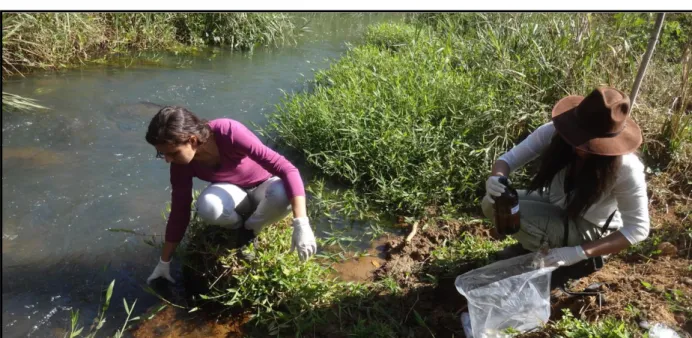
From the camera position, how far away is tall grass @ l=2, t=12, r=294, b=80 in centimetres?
536

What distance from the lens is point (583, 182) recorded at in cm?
223

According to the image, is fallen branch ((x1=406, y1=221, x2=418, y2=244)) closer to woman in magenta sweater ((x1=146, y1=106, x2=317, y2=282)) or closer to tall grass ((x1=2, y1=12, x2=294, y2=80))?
woman in magenta sweater ((x1=146, y1=106, x2=317, y2=282))

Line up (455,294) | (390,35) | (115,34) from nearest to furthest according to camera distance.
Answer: (455,294)
(115,34)
(390,35)

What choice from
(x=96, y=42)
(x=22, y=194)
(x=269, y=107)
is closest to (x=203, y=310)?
(x=22, y=194)

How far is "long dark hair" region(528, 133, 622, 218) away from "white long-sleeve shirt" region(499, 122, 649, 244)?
4cm

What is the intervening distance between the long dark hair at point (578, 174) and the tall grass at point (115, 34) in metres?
5.11

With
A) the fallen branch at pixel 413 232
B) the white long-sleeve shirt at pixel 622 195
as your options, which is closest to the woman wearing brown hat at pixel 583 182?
the white long-sleeve shirt at pixel 622 195

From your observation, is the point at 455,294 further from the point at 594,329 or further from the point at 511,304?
the point at 594,329

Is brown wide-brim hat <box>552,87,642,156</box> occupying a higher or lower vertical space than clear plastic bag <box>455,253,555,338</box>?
higher

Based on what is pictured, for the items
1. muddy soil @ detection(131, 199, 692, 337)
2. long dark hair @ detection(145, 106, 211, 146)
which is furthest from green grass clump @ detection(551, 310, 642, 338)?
long dark hair @ detection(145, 106, 211, 146)

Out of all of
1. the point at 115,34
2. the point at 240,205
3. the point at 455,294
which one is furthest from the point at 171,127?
the point at 115,34

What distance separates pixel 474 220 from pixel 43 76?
4.73 metres

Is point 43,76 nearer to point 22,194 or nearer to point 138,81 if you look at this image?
point 138,81

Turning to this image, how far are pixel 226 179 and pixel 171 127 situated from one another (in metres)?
0.56
